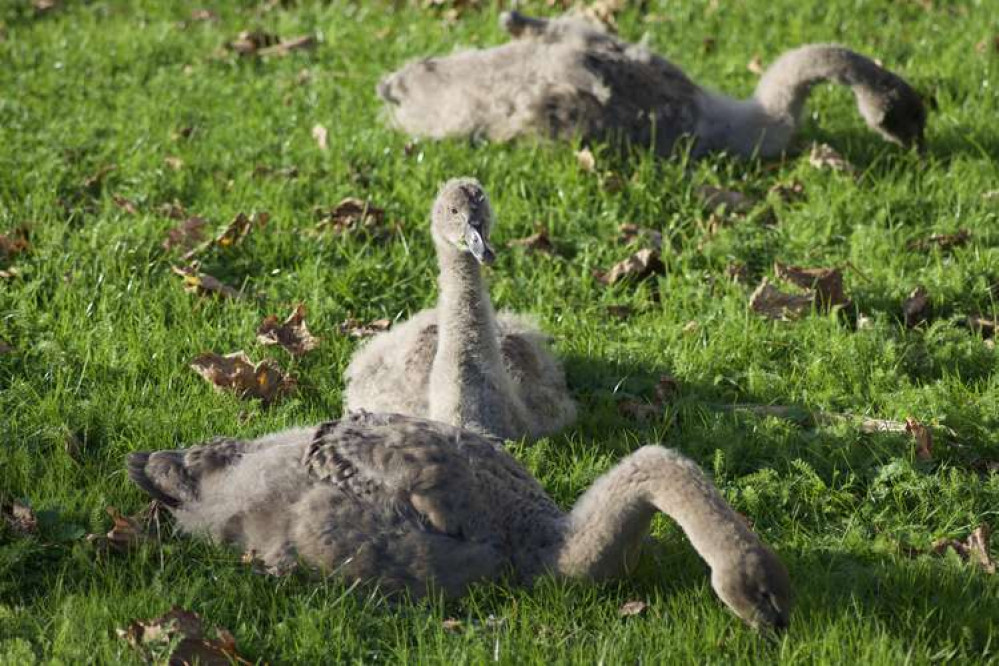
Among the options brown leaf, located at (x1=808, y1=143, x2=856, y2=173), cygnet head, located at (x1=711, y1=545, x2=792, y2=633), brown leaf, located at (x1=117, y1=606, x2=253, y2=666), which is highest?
cygnet head, located at (x1=711, y1=545, x2=792, y2=633)

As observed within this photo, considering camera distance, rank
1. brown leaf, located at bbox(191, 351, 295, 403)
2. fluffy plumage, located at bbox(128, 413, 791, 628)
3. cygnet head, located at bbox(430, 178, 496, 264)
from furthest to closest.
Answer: brown leaf, located at bbox(191, 351, 295, 403), cygnet head, located at bbox(430, 178, 496, 264), fluffy plumage, located at bbox(128, 413, 791, 628)

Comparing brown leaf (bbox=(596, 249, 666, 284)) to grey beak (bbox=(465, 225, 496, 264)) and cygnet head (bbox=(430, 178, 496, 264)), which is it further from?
grey beak (bbox=(465, 225, 496, 264))

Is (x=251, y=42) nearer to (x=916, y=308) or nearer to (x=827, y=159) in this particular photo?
(x=827, y=159)

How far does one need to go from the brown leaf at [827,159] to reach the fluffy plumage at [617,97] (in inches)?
9.2

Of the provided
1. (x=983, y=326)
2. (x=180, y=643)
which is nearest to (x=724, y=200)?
(x=983, y=326)

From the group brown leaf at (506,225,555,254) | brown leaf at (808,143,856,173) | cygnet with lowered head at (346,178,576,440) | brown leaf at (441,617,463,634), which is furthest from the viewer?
A: brown leaf at (808,143,856,173)

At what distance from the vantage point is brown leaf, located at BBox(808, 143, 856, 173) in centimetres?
888

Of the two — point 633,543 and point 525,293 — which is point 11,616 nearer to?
point 633,543

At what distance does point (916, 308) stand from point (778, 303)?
2.25 ft

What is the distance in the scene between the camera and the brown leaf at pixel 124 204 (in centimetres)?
835

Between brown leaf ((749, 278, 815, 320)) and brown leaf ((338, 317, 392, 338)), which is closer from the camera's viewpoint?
brown leaf ((338, 317, 392, 338))

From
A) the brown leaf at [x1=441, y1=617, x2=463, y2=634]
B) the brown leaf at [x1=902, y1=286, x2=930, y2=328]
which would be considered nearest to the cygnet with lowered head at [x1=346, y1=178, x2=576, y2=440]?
the brown leaf at [x1=441, y1=617, x2=463, y2=634]

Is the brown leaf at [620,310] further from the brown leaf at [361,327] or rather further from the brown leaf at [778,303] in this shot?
the brown leaf at [361,327]

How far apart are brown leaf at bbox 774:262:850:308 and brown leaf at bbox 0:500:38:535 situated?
13.2ft
